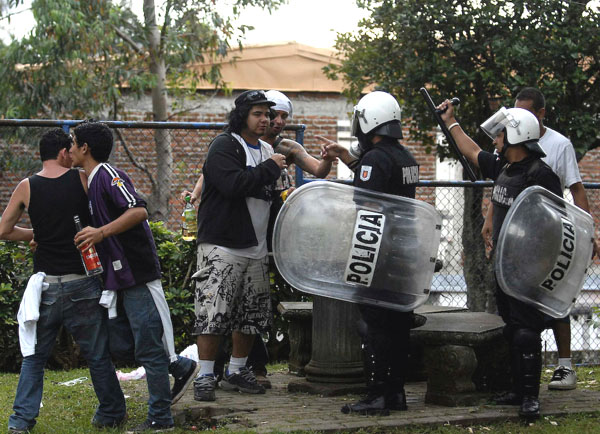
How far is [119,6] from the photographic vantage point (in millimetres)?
12914

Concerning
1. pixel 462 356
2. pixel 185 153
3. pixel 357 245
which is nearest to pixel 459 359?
pixel 462 356

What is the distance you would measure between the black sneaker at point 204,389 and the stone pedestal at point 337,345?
0.84 meters

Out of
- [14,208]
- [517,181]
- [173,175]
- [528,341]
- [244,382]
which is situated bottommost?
[244,382]

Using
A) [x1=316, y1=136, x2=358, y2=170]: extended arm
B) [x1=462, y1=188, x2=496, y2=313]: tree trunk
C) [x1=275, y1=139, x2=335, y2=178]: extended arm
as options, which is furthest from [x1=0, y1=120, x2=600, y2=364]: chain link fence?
[x1=316, y1=136, x2=358, y2=170]: extended arm

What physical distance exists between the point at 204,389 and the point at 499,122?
2.47 metres

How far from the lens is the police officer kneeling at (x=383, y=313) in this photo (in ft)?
16.5

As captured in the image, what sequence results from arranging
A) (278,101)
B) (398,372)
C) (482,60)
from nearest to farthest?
(398,372) → (278,101) → (482,60)

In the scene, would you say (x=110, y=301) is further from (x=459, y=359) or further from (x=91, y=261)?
(x=459, y=359)

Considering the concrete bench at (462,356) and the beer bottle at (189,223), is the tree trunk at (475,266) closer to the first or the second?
the concrete bench at (462,356)

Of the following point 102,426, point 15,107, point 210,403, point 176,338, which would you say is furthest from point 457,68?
point 15,107

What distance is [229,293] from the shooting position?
211 inches

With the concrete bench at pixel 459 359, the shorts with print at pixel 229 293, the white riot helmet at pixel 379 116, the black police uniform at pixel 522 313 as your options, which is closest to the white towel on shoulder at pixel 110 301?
the shorts with print at pixel 229 293

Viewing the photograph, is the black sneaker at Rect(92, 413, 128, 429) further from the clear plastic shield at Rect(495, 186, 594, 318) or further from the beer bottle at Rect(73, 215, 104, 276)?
the clear plastic shield at Rect(495, 186, 594, 318)

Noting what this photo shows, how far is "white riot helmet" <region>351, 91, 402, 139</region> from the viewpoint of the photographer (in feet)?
16.7
